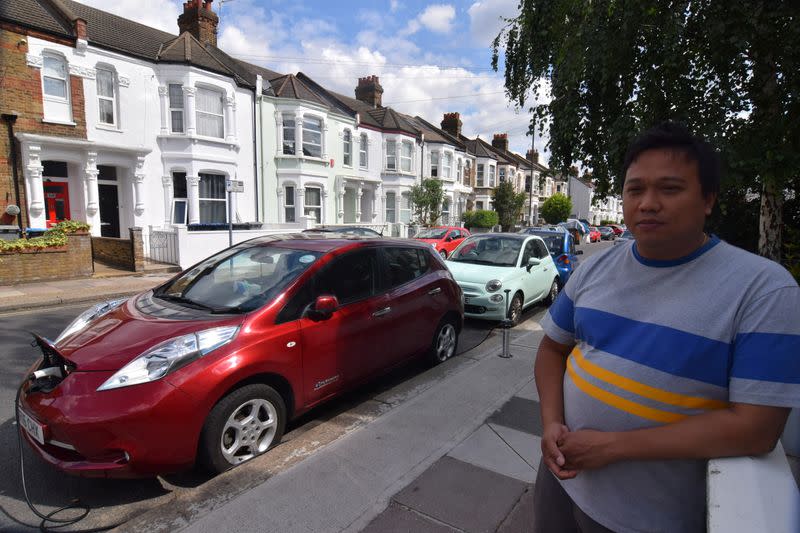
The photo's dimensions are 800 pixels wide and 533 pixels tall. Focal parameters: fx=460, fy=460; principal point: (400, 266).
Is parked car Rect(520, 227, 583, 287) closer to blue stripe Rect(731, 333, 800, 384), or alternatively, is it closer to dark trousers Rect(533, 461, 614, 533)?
dark trousers Rect(533, 461, 614, 533)

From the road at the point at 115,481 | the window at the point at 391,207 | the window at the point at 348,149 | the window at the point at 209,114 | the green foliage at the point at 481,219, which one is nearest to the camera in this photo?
the road at the point at 115,481

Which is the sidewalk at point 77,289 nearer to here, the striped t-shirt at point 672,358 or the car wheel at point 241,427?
the car wheel at point 241,427

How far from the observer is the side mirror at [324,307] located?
11.7 ft

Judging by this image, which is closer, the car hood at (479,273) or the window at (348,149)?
the car hood at (479,273)

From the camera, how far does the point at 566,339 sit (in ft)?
5.87

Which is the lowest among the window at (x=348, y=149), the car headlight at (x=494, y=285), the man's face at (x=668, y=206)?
the car headlight at (x=494, y=285)

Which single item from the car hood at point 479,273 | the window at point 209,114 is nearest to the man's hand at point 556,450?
the car hood at point 479,273

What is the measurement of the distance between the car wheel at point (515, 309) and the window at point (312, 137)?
16039 mm

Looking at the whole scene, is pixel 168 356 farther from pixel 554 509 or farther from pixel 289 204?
pixel 289 204

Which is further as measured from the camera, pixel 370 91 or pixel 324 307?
pixel 370 91

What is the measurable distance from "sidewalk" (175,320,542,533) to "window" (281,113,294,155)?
18536mm

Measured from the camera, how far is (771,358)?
116 cm

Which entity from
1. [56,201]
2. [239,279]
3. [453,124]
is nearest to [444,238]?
[56,201]

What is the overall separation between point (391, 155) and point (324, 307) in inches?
960
